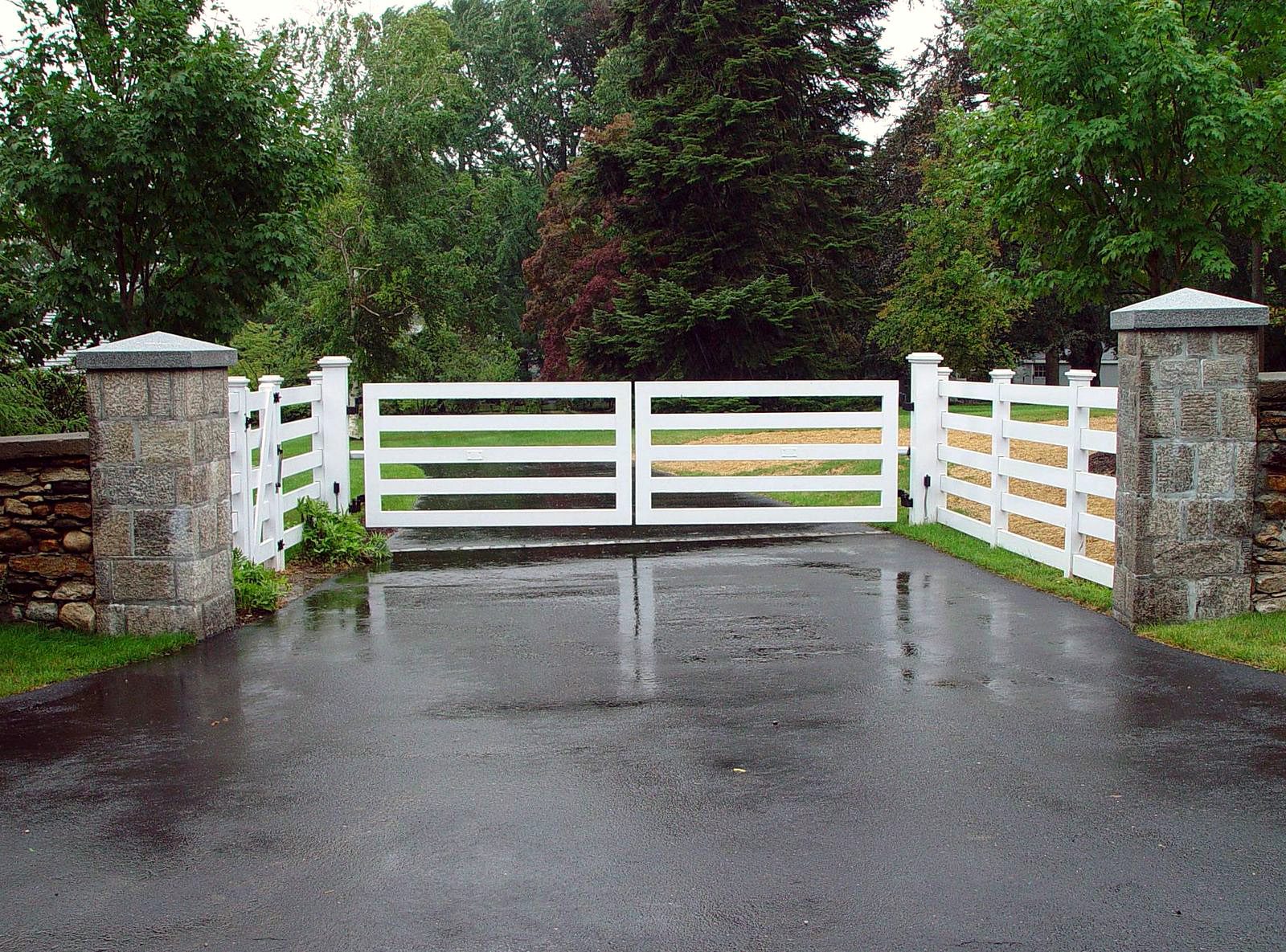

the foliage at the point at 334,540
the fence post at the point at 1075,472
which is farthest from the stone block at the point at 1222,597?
the foliage at the point at 334,540

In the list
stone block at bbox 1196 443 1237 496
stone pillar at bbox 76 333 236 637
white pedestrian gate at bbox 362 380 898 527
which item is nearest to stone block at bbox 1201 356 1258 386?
stone block at bbox 1196 443 1237 496

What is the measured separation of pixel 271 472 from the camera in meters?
10.2

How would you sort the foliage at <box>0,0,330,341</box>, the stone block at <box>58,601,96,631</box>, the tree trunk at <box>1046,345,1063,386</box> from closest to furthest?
the stone block at <box>58,601,96,631</box> < the foliage at <box>0,0,330,341</box> < the tree trunk at <box>1046,345,1063,386</box>

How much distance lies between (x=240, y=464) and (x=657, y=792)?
5645 mm

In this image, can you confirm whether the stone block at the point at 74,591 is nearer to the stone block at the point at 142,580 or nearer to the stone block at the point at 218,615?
the stone block at the point at 142,580

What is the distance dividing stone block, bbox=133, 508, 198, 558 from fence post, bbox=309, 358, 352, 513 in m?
4.58

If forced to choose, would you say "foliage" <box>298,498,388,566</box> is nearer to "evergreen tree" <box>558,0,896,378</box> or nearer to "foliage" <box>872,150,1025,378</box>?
"evergreen tree" <box>558,0,896,378</box>

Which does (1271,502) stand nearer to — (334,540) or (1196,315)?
(1196,315)

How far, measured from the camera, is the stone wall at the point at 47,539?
303 inches

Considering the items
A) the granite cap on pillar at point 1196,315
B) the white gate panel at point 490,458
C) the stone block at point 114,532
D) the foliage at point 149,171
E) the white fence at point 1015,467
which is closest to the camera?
the granite cap on pillar at point 1196,315

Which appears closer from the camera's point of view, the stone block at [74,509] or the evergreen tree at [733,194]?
the stone block at [74,509]

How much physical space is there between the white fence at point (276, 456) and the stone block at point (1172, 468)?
6.01m

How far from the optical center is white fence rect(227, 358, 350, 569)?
9.36m

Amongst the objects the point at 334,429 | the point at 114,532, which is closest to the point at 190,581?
the point at 114,532
